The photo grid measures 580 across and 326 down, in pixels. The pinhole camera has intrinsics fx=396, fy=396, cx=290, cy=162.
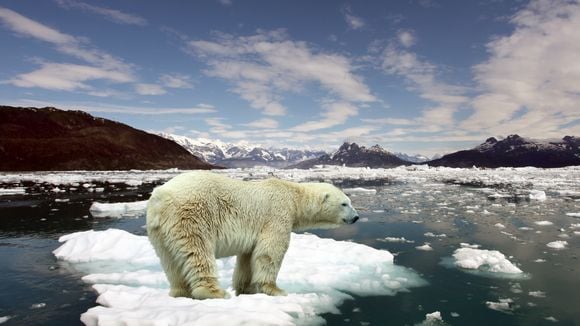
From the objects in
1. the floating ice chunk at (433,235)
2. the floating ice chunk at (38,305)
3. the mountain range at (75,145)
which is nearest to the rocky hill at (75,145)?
the mountain range at (75,145)

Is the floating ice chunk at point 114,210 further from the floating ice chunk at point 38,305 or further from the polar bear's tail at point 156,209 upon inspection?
the polar bear's tail at point 156,209

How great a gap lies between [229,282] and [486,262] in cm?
627

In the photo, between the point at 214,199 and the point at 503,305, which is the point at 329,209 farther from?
the point at 503,305

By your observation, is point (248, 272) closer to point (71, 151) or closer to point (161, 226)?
point (161, 226)

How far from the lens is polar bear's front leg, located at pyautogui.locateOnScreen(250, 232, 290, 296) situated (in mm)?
5934

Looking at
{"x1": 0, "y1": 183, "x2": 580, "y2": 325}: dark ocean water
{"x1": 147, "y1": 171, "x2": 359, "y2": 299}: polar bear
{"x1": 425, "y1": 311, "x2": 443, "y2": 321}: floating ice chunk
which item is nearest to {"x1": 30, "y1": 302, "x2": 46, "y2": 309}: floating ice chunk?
{"x1": 0, "y1": 183, "x2": 580, "y2": 325}: dark ocean water

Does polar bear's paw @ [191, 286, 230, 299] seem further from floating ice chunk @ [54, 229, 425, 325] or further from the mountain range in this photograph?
the mountain range

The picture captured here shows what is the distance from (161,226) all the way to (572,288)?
8.04 m

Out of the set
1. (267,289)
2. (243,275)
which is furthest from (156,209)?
(267,289)

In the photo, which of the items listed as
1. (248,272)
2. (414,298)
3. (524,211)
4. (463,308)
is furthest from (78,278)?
(524,211)

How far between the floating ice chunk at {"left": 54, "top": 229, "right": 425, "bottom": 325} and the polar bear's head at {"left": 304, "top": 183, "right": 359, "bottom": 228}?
1.34 metres

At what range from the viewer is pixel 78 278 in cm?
845

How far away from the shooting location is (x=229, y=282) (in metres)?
7.73

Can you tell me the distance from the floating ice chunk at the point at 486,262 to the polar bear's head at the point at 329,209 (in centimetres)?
450
